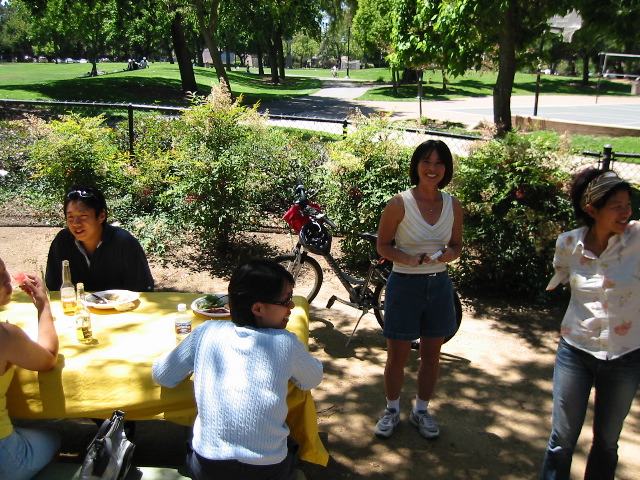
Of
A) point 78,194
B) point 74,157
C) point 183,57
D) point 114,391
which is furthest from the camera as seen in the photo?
point 183,57

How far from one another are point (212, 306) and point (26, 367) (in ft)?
3.40

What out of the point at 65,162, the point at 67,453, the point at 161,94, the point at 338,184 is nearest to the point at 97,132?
the point at 65,162

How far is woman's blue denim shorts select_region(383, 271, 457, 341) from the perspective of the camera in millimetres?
3354

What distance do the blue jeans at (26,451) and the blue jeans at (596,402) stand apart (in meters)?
2.35

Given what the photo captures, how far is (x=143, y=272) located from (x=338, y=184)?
2.96 meters

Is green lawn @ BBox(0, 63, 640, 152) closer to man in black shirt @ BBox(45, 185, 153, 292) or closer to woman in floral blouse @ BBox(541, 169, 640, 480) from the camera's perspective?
woman in floral blouse @ BBox(541, 169, 640, 480)

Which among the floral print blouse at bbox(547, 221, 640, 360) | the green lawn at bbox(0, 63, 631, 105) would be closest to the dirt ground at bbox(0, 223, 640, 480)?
the floral print blouse at bbox(547, 221, 640, 360)

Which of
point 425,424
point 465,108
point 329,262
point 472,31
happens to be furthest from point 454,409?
point 465,108

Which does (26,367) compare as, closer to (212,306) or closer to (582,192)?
(212,306)

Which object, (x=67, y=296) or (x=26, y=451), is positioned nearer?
(x=26, y=451)

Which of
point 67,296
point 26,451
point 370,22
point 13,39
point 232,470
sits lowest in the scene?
point 26,451

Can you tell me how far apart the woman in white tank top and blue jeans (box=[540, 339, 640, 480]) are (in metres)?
0.80

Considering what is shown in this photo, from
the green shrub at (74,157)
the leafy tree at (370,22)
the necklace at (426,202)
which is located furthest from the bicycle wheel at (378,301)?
the leafy tree at (370,22)

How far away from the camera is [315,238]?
495cm
